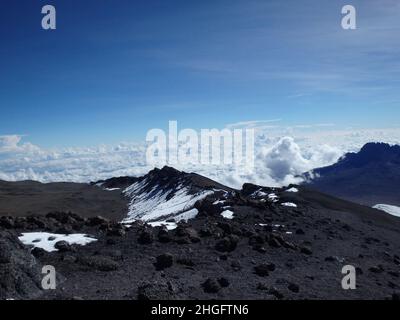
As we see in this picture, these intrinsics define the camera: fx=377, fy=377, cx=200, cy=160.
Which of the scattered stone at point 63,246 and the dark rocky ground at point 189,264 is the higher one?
the scattered stone at point 63,246

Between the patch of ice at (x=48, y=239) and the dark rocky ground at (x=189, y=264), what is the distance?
802mm

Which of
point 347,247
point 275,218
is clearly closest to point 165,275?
point 347,247

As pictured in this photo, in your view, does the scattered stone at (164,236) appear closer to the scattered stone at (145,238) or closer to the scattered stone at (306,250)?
the scattered stone at (145,238)

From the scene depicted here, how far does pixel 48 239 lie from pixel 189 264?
8.28 m

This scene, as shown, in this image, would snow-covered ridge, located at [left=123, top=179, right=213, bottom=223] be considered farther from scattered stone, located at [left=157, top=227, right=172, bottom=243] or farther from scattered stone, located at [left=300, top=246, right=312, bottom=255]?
scattered stone, located at [left=157, top=227, right=172, bottom=243]

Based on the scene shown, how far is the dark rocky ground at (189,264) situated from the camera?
1541 cm

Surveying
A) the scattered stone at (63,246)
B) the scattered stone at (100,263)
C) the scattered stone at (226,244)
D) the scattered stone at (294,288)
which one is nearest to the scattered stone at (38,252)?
the scattered stone at (63,246)

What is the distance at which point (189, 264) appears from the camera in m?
19.9

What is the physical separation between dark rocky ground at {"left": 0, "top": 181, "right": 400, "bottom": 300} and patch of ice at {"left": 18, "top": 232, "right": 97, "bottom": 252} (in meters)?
0.80

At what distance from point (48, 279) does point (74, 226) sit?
9.86 meters

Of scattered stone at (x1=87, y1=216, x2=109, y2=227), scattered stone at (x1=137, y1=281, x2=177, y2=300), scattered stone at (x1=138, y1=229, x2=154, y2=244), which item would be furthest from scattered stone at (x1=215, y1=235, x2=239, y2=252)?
scattered stone at (x1=87, y1=216, x2=109, y2=227)
